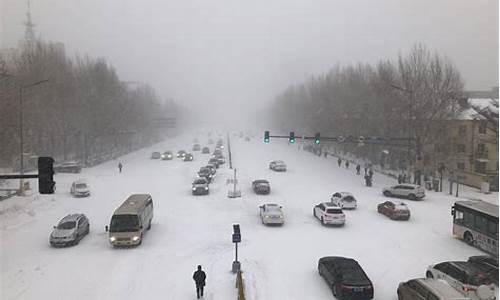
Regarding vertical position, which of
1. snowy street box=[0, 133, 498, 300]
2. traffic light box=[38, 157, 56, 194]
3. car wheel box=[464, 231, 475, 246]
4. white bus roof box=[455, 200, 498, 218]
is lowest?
snowy street box=[0, 133, 498, 300]

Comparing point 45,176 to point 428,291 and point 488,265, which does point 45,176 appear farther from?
point 488,265

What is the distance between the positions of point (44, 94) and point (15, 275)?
44641mm

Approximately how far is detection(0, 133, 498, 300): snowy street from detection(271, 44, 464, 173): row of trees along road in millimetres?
11027

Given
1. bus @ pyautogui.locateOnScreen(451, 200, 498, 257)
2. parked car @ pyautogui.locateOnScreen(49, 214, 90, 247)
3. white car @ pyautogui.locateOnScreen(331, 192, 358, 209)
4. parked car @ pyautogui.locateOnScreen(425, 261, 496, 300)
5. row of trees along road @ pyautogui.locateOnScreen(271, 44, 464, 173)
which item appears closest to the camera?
parked car @ pyautogui.locateOnScreen(425, 261, 496, 300)

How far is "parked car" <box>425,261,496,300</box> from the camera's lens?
54.9ft

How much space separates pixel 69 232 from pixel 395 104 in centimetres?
4312

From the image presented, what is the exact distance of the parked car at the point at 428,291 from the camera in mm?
14859

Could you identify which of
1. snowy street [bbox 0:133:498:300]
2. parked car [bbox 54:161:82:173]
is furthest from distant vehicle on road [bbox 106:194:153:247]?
parked car [bbox 54:161:82:173]

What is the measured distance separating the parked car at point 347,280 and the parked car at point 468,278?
3.42 meters

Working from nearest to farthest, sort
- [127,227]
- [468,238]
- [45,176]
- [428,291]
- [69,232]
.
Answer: [428,291]
[45,176]
[127,227]
[69,232]
[468,238]

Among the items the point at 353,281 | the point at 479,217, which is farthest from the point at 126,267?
the point at 479,217

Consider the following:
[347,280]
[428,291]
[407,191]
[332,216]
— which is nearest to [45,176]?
[347,280]

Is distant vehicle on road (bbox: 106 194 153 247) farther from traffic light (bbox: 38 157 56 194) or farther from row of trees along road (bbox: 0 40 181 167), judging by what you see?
row of trees along road (bbox: 0 40 181 167)

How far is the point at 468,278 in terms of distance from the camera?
694 inches
